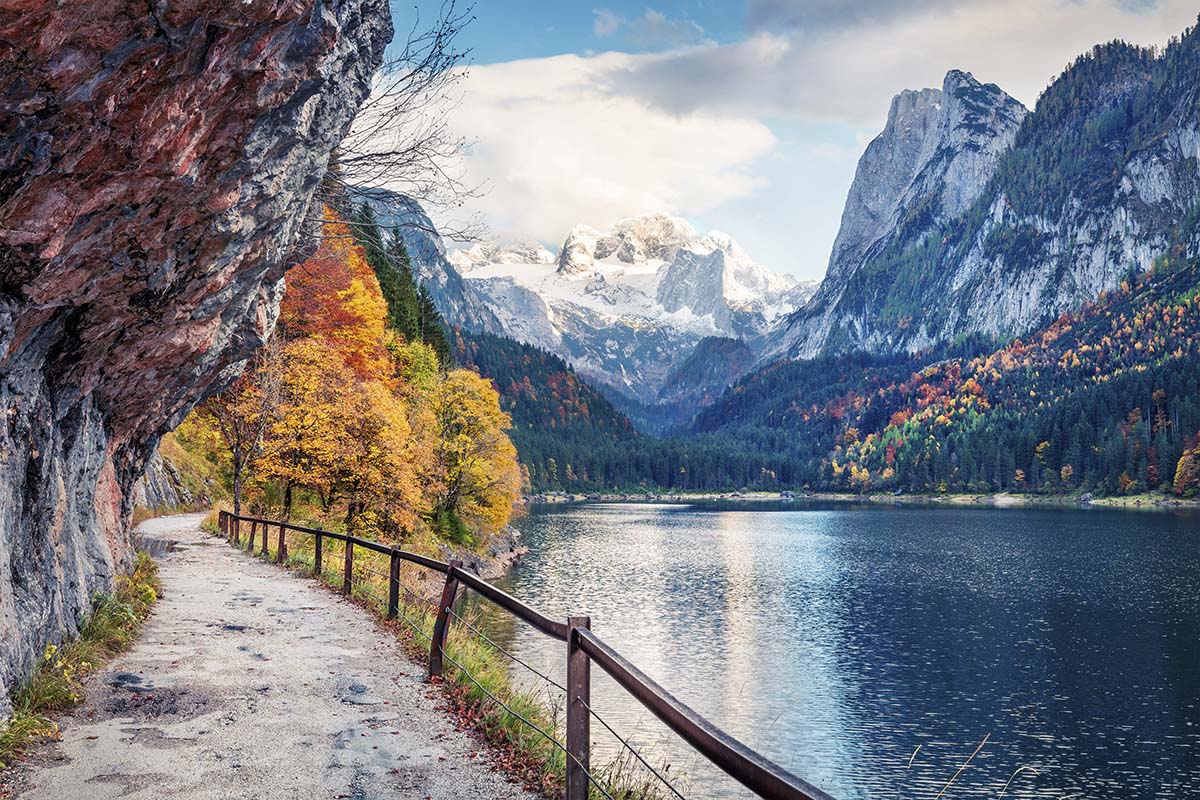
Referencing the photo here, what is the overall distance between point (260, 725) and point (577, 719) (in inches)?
168

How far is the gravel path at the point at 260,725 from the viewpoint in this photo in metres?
7.67

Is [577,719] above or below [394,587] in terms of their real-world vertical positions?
above

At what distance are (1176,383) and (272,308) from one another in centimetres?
21330

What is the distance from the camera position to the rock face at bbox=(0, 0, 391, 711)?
556 cm

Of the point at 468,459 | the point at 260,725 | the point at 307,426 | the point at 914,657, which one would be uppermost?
the point at 307,426

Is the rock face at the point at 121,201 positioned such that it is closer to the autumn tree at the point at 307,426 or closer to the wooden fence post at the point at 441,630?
the wooden fence post at the point at 441,630

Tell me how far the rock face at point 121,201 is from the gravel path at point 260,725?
1.21 m

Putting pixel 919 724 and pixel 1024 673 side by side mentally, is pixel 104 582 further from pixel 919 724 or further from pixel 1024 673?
pixel 1024 673

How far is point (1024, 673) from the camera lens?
31.4 m

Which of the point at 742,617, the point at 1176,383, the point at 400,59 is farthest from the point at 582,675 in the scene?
the point at 1176,383

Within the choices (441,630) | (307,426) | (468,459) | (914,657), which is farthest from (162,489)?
(441,630)

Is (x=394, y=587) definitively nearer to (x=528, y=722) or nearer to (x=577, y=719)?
(x=528, y=722)

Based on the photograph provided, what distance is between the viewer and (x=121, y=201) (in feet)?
22.8

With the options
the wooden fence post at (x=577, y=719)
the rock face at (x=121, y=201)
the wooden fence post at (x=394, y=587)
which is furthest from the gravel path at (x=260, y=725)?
the rock face at (x=121, y=201)
